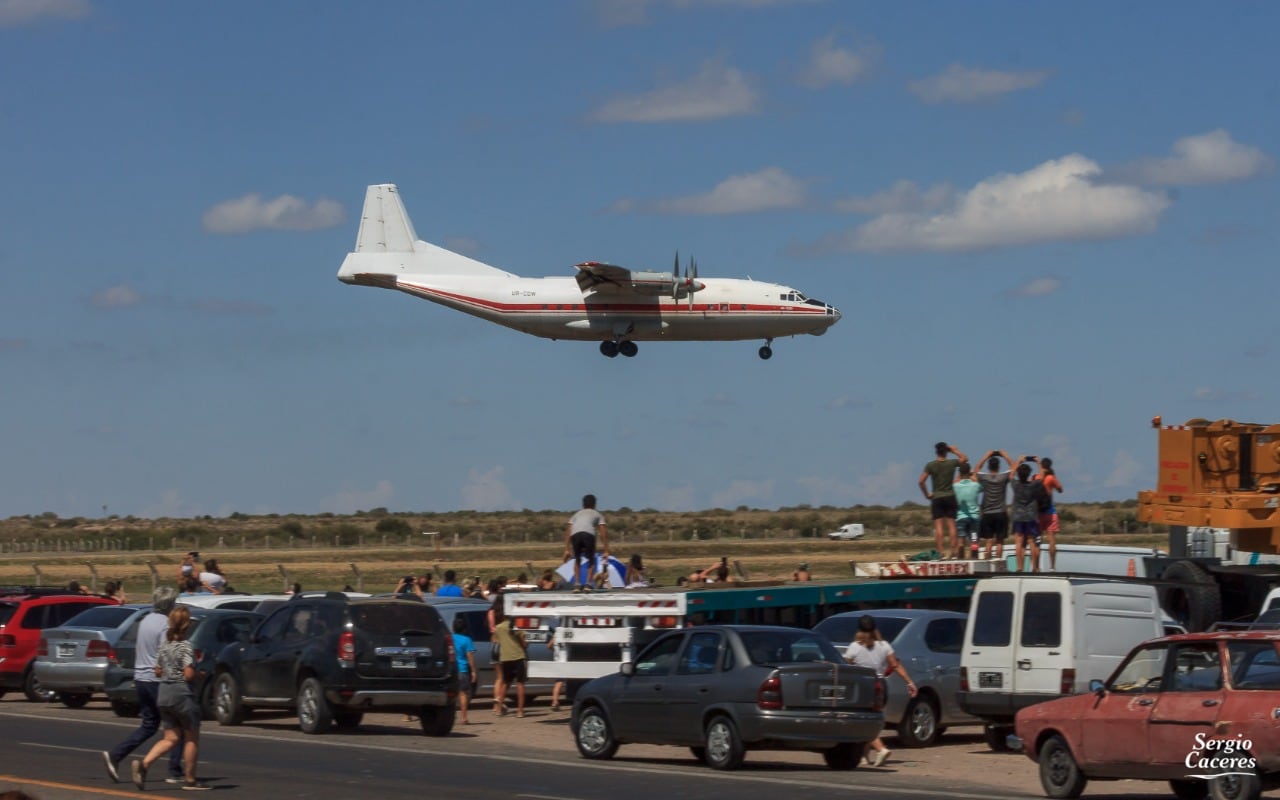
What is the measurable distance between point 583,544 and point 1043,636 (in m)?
7.34

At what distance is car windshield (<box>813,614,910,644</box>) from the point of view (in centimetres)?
2191

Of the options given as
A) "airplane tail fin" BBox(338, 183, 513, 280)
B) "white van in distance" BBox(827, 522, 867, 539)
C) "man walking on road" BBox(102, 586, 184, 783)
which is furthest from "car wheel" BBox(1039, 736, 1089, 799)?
"white van in distance" BBox(827, 522, 867, 539)

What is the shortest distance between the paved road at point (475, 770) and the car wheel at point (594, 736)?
183 mm

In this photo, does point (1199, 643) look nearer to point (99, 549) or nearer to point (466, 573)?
point (466, 573)

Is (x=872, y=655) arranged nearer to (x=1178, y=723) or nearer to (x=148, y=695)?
(x=1178, y=723)

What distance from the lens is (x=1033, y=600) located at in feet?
64.0

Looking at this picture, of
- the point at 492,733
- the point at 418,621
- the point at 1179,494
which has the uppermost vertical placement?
the point at 1179,494

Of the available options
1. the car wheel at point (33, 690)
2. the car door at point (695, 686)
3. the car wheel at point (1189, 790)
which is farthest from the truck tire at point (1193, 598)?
the car wheel at point (33, 690)

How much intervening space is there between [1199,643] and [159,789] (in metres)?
8.99

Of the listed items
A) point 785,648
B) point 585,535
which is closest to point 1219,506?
point 585,535

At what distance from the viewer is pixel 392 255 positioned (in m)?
65.8

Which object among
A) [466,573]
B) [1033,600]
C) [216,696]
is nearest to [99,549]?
[466,573]

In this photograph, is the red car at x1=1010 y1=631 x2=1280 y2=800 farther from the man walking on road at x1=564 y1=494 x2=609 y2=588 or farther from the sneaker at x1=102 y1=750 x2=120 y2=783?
the man walking on road at x1=564 y1=494 x2=609 y2=588

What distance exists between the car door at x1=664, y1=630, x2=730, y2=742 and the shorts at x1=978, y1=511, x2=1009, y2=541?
9076mm
